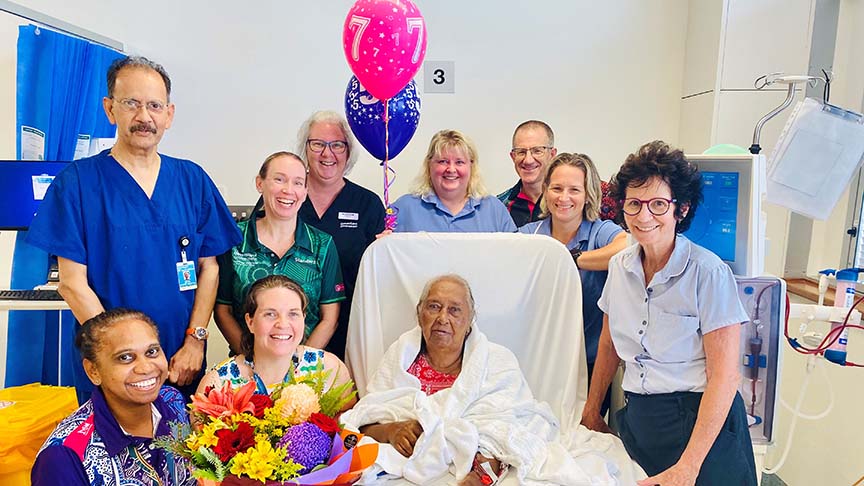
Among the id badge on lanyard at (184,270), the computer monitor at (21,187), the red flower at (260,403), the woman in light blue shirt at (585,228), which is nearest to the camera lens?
the red flower at (260,403)

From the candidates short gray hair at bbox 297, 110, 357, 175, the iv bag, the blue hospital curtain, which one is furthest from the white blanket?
the blue hospital curtain

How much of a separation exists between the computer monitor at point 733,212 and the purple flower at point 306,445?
1314mm

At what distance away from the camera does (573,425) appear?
5.97ft

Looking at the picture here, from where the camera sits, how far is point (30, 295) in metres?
2.33

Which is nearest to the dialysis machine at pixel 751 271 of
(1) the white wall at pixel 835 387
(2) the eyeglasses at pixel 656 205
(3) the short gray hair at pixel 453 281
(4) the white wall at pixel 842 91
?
(2) the eyeglasses at pixel 656 205

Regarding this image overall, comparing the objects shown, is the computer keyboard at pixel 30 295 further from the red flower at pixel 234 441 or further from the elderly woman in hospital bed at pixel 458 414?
the red flower at pixel 234 441

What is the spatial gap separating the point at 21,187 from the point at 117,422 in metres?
1.71

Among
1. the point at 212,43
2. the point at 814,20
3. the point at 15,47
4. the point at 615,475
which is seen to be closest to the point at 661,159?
the point at 615,475

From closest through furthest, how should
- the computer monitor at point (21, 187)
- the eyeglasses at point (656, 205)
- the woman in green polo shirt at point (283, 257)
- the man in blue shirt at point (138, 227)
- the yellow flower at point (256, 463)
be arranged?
the yellow flower at point (256, 463) < the eyeglasses at point (656, 205) < the man in blue shirt at point (138, 227) < the woman in green polo shirt at point (283, 257) < the computer monitor at point (21, 187)

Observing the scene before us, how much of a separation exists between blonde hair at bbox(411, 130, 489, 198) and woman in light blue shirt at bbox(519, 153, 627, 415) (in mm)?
351

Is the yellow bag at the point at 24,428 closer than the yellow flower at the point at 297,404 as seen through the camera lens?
No

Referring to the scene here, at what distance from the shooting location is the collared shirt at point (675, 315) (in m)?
1.47

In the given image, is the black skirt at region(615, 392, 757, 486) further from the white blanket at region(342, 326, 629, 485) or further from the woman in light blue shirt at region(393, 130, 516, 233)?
the woman in light blue shirt at region(393, 130, 516, 233)

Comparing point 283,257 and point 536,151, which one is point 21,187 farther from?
point 536,151
